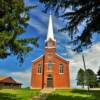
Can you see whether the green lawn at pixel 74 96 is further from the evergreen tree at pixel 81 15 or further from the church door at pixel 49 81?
the church door at pixel 49 81

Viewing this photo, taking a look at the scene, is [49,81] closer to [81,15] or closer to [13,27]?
[13,27]

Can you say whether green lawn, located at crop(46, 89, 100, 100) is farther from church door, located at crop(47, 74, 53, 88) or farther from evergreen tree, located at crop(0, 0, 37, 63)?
church door, located at crop(47, 74, 53, 88)

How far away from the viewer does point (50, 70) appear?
71.6 m

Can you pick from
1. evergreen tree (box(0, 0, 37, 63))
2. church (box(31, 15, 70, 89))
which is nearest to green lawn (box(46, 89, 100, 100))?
evergreen tree (box(0, 0, 37, 63))

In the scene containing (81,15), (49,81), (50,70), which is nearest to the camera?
(81,15)

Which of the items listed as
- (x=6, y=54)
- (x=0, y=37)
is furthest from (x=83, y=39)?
(x=6, y=54)

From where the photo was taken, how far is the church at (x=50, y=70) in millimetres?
70438

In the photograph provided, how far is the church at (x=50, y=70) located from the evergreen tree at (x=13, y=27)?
137 feet

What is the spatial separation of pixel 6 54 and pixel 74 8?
45.2 ft

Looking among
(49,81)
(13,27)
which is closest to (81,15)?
(13,27)

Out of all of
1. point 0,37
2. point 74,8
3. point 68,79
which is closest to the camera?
point 74,8

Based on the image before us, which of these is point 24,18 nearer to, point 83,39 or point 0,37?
point 0,37

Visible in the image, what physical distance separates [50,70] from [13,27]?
44622 millimetres

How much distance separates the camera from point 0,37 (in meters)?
26.4
